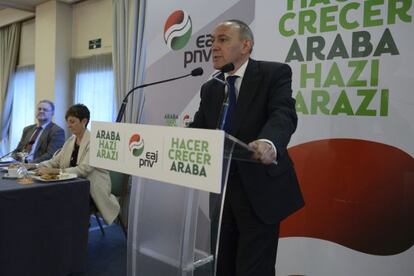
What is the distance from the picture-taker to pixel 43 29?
569 centimetres

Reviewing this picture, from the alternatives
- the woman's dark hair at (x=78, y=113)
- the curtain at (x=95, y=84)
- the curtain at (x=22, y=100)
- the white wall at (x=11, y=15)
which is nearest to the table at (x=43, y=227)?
the woman's dark hair at (x=78, y=113)

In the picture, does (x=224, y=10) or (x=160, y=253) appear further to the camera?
(x=224, y=10)

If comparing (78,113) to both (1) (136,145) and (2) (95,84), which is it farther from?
(1) (136,145)

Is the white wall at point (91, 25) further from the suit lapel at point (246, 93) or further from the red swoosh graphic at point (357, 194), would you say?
the suit lapel at point (246, 93)

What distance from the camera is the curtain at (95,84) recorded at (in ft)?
16.4

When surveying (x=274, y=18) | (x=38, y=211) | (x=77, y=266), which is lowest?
(x=77, y=266)

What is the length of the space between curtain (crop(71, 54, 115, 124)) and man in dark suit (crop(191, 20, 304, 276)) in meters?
3.55

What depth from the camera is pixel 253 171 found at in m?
1.39

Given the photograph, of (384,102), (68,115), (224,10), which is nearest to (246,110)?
(384,102)

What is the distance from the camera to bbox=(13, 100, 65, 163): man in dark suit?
4.08 m

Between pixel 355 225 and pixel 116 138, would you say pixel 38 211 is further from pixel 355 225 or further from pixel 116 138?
pixel 355 225

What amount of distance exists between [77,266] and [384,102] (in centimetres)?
239

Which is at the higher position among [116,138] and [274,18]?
[274,18]

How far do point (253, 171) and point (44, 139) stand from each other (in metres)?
3.42
